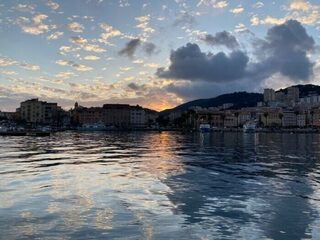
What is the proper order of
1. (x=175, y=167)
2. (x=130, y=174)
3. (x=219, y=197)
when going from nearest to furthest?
1. (x=219, y=197)
2. (x=130, y=174)
3. (x=175, y=167)

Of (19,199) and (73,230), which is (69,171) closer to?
(19,199)

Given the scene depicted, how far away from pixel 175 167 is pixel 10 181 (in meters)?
13.0

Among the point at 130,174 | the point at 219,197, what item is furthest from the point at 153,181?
the point at 219,197

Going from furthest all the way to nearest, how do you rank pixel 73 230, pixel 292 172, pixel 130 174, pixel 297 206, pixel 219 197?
pixel 292 172 < pixel 130 174 < pixel 219 197 < pixel 297 206 < pixel 73 230

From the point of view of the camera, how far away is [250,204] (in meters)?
17.3

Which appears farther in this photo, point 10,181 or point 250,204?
point 10,181

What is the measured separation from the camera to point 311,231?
42.8ft

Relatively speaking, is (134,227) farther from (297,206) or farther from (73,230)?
(297,206)

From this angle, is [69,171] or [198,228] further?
[69,171]

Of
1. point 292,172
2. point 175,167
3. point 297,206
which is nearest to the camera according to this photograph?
point 297,206

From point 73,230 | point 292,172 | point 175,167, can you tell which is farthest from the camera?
point 175,167

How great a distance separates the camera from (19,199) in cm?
1772

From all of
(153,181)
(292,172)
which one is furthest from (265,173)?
(153,181)

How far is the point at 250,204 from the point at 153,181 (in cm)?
774
